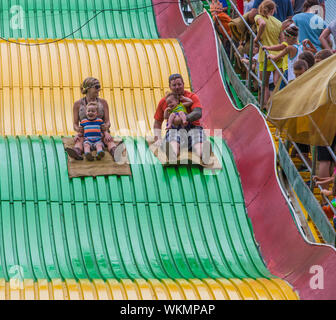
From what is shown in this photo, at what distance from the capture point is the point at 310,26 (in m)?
12.9

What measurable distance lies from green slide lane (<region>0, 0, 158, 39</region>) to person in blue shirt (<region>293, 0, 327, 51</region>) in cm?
286

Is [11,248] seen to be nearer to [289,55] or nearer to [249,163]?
[249,163]

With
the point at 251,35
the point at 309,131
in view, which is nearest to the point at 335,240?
the point at 309,131

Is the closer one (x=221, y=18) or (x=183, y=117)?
(x=183, y=117)

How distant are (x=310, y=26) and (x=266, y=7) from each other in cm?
75

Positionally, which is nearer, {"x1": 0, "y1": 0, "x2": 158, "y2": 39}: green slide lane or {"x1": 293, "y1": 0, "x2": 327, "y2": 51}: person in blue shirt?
{"x1": 293, "y1": 0, "x2": 327, "y2": 51}: person in blue shirt

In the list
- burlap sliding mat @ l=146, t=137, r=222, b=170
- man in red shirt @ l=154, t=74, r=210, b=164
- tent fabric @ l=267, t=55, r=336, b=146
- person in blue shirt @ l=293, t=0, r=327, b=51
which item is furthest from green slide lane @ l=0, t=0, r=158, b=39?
tent fabric @ l=267, t=55, r=336, b=146

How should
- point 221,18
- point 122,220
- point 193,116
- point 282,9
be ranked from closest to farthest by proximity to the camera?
1. point 122,220
2. point 193,116
3. point 282,9
4. point 221,18

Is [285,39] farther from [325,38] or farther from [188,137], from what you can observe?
[188,137]

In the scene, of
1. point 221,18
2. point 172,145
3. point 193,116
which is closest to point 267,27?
point 221,18

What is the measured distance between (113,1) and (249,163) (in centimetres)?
596

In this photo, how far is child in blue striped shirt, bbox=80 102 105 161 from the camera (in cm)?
1074

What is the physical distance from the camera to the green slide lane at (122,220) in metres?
9.73

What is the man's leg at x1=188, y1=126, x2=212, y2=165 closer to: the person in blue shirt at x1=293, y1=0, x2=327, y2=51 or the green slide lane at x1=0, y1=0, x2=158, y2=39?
the person in blue shirt at x1=293, y1=0, x2=327, y2=51
